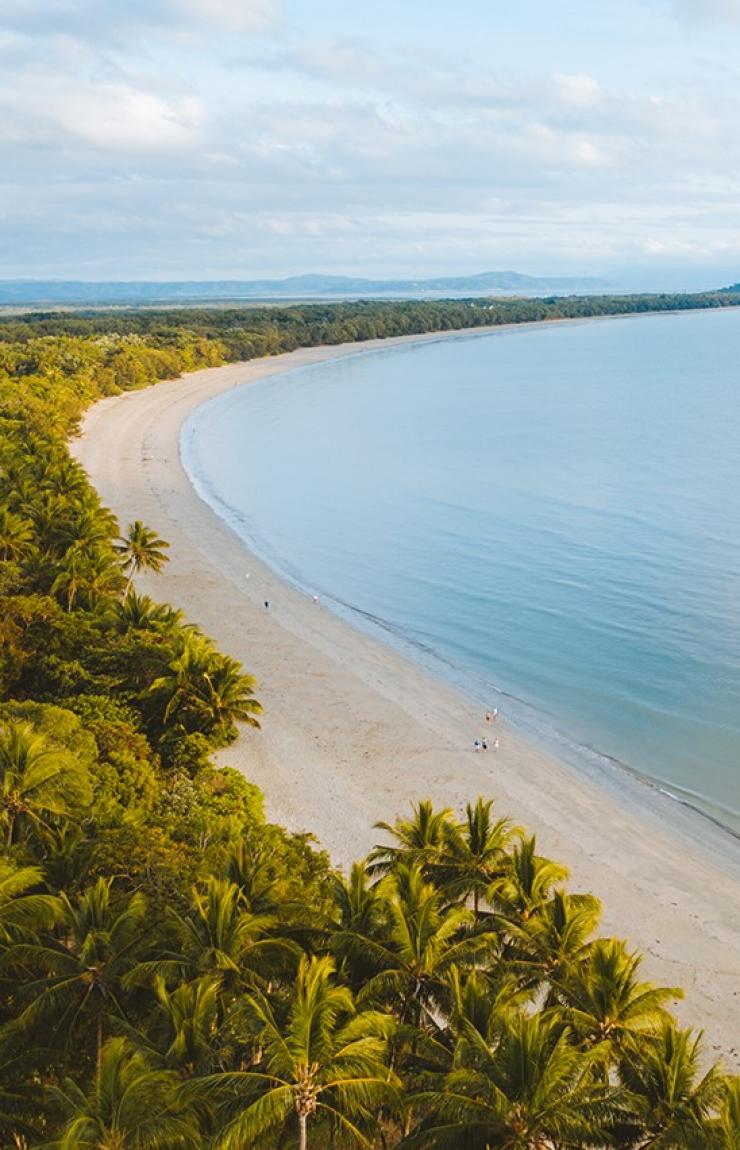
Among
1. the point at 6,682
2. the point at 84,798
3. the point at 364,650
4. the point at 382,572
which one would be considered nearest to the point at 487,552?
the point at 382,572

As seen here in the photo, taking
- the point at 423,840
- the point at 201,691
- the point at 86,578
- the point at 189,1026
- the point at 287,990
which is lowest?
the point at 287,990

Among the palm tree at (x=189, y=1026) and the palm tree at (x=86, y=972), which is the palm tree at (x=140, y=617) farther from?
the palm tree at (x=189, y=1026)

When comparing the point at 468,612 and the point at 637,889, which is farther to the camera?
the point at 468,612

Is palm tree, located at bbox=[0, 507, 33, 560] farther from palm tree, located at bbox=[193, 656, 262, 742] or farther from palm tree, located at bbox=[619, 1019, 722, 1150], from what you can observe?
palm tree, located at bbox=[619, 1019, 722, 1150]

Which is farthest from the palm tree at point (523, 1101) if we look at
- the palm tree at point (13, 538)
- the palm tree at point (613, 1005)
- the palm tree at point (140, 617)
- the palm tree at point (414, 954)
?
the palm tree at point (13, 538)

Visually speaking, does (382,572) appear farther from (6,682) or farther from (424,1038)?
(424,1038)

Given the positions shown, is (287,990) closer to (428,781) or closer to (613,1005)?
(613,1005)

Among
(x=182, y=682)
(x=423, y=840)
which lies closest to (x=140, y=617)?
(x=182, y=682)
